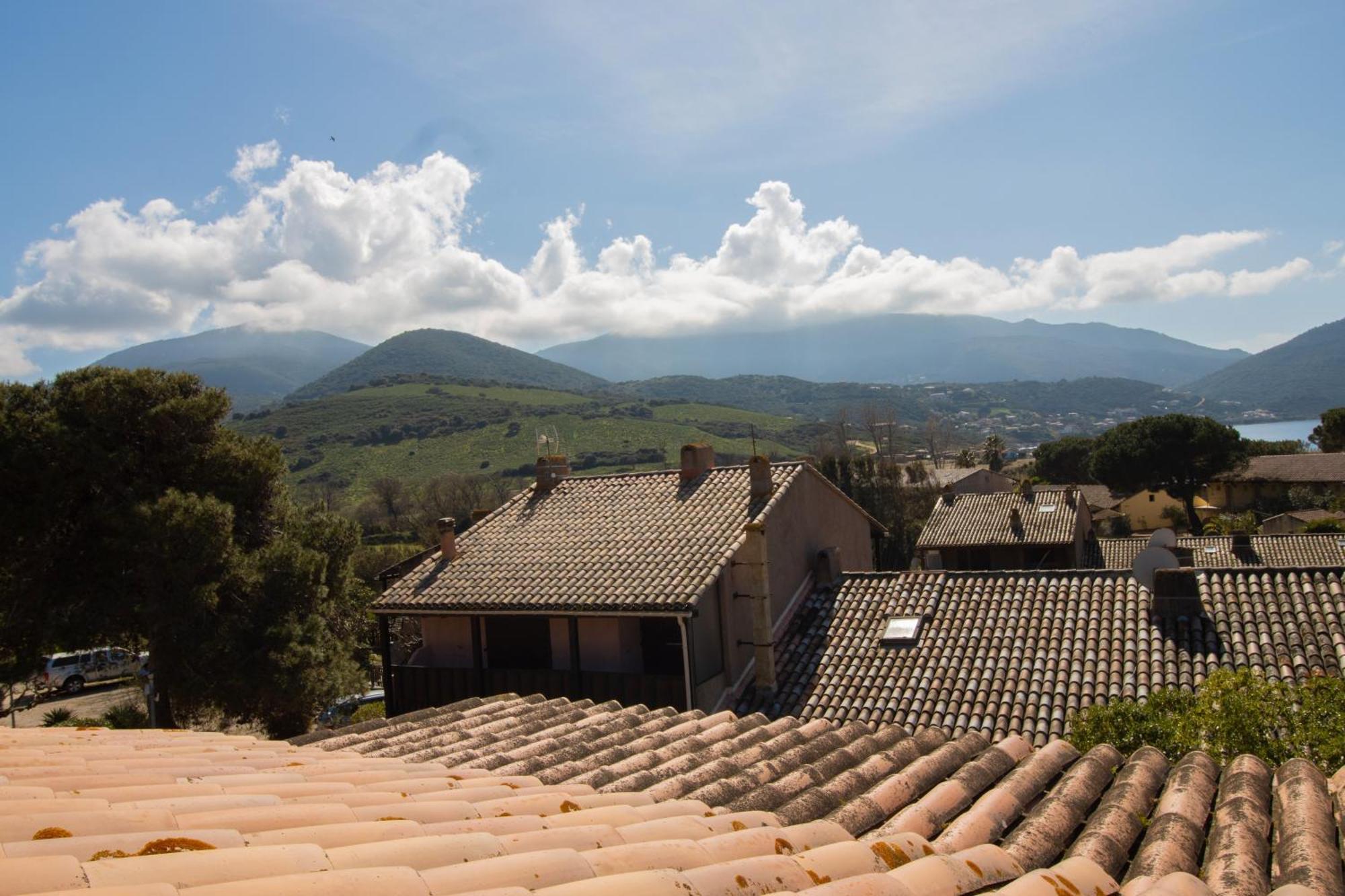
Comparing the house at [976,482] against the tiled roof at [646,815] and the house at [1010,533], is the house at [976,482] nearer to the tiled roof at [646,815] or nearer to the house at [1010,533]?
the house at [1010,533]

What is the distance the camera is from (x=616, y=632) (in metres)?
16.1

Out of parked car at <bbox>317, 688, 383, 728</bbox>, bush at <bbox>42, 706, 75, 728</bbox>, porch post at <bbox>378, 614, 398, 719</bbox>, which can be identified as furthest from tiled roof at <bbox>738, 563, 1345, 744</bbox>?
bush at <bbox>42, 706, 75, 728</bbox>

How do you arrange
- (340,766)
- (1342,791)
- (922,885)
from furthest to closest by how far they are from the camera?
(340,766)
(1342,791)
(922,885)

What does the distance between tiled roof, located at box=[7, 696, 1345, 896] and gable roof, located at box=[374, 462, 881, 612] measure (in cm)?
828

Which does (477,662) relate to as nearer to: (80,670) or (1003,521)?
(80,670)

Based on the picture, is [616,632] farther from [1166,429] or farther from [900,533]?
[1166,429]

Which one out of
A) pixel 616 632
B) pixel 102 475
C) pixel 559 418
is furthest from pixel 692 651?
pixel 559 418

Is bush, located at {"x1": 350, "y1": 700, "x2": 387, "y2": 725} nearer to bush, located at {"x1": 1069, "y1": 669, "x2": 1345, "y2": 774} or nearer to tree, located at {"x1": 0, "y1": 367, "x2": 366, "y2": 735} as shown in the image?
tree, located at {"x1": 0, "y1": 367, "x2": 366, "y2": 735}

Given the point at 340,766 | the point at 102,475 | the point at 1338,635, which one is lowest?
the point at 1338,635

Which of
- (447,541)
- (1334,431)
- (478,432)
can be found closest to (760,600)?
(447,541)

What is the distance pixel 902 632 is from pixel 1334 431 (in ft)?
240

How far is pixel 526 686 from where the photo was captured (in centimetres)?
1648

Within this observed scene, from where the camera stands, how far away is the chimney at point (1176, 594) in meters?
14.4

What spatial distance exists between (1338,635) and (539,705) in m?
11.7
